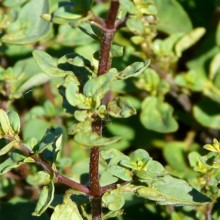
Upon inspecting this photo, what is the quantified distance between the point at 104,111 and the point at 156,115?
105cm

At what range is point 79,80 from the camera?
4.80 feet

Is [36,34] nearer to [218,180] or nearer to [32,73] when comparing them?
[32,73]

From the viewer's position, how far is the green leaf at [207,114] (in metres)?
2.48

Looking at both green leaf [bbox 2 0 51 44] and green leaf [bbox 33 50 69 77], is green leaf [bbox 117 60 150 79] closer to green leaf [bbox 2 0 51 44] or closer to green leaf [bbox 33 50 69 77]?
green leaf [bbox 33 50 69 77]

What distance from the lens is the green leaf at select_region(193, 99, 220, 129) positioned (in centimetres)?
248

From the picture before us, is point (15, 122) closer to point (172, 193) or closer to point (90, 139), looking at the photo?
point (90, 139)

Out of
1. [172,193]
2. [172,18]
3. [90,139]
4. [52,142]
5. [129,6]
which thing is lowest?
[172,18]

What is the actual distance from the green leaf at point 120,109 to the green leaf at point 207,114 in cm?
117

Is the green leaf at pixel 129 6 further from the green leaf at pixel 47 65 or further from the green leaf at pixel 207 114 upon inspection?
the green leaf at pixel 207 114

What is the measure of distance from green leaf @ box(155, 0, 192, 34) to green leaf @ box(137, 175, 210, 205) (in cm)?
112

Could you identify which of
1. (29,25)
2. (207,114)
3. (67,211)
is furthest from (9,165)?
(207,114)

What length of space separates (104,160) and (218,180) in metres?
0.31

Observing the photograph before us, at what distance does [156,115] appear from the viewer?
238cm

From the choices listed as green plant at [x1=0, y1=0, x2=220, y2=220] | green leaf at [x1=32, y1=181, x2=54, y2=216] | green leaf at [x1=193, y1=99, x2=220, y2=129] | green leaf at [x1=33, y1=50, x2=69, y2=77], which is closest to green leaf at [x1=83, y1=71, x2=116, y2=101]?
green plant at [x1=0, y1=0, x2=220, y2=220]
